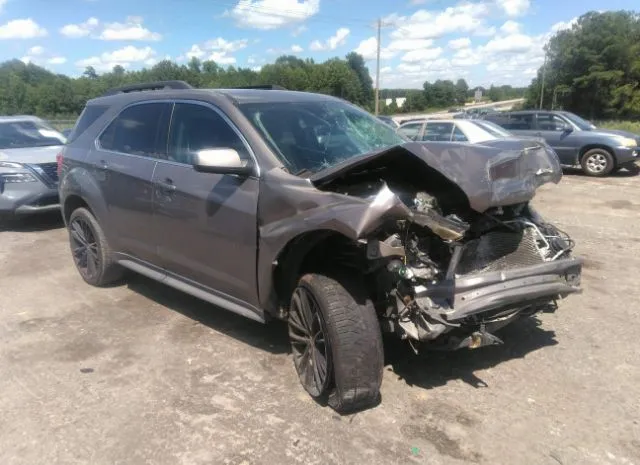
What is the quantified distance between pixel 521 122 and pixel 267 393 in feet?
43.5

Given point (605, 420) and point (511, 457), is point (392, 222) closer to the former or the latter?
point (511, 457)

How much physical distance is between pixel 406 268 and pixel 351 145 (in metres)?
1.38

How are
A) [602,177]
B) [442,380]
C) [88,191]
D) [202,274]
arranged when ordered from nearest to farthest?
1. [442,380]
2. [202,274]
3. [88,191]
4. [602,177]

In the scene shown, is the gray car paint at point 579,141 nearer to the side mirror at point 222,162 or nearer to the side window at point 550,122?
the side window at point 550,122

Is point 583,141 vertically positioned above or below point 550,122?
below

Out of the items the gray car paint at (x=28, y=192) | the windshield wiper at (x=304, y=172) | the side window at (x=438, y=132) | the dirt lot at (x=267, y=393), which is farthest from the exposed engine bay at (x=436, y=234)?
the side window at (x=438, y=132)

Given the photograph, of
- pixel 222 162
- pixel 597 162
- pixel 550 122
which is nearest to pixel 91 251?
pixel 222 162

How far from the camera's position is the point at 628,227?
793 cm

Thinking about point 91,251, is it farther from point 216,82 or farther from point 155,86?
point 216,82

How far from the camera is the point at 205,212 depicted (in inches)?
151

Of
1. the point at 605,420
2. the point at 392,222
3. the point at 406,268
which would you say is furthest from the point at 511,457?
the point at 392,222

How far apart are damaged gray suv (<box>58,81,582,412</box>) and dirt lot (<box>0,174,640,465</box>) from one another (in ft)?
1.12

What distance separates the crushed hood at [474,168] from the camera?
314 cm

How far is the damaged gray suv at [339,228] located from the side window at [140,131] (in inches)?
1.0
